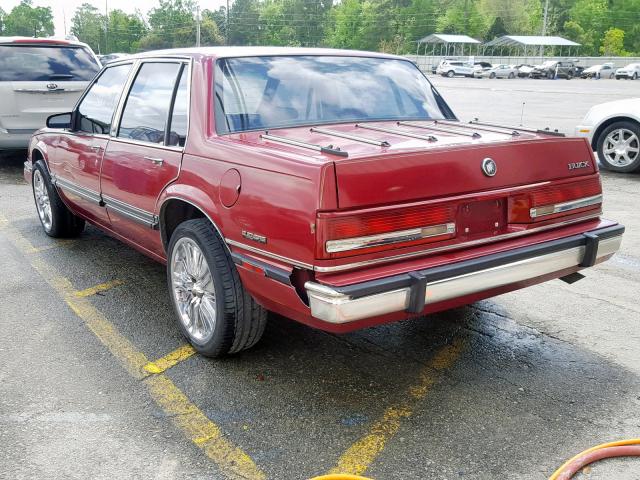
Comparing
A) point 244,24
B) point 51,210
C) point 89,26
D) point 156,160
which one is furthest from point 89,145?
point 89,26

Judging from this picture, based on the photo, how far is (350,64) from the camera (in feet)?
14.4

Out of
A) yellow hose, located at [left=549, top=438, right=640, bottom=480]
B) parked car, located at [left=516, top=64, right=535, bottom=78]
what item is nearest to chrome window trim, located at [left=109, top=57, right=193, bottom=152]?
yellow hose, located at [left=549, top=438, right=640, bottom=480]

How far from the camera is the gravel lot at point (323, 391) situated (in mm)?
2824

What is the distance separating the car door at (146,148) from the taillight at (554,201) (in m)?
1.88

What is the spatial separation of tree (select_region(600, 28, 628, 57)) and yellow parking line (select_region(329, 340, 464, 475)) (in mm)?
87943

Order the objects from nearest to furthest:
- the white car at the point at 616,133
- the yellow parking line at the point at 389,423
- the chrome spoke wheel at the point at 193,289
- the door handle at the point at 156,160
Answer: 1. the yellow parking line at the point at 389,423
2. the chrome spoke wheel at the point at 193,289
3. the door handle at the point at 156,160
4. the white car at the point at 616,133

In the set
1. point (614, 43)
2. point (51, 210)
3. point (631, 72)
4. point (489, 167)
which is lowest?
point (51, 210)

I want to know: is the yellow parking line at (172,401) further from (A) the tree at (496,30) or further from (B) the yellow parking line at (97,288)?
(A) the tree at (496,30)

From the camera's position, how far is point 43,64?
9.38 metres

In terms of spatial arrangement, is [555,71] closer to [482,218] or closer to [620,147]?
[620,147]

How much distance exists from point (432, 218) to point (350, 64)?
1727 mm

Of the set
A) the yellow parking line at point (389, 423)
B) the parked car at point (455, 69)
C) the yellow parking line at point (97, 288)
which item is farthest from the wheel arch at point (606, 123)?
the parked car at point (455, 69)

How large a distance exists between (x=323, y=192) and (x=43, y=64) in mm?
7981

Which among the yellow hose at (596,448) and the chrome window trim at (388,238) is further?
the chrome window trim at (388,238)
